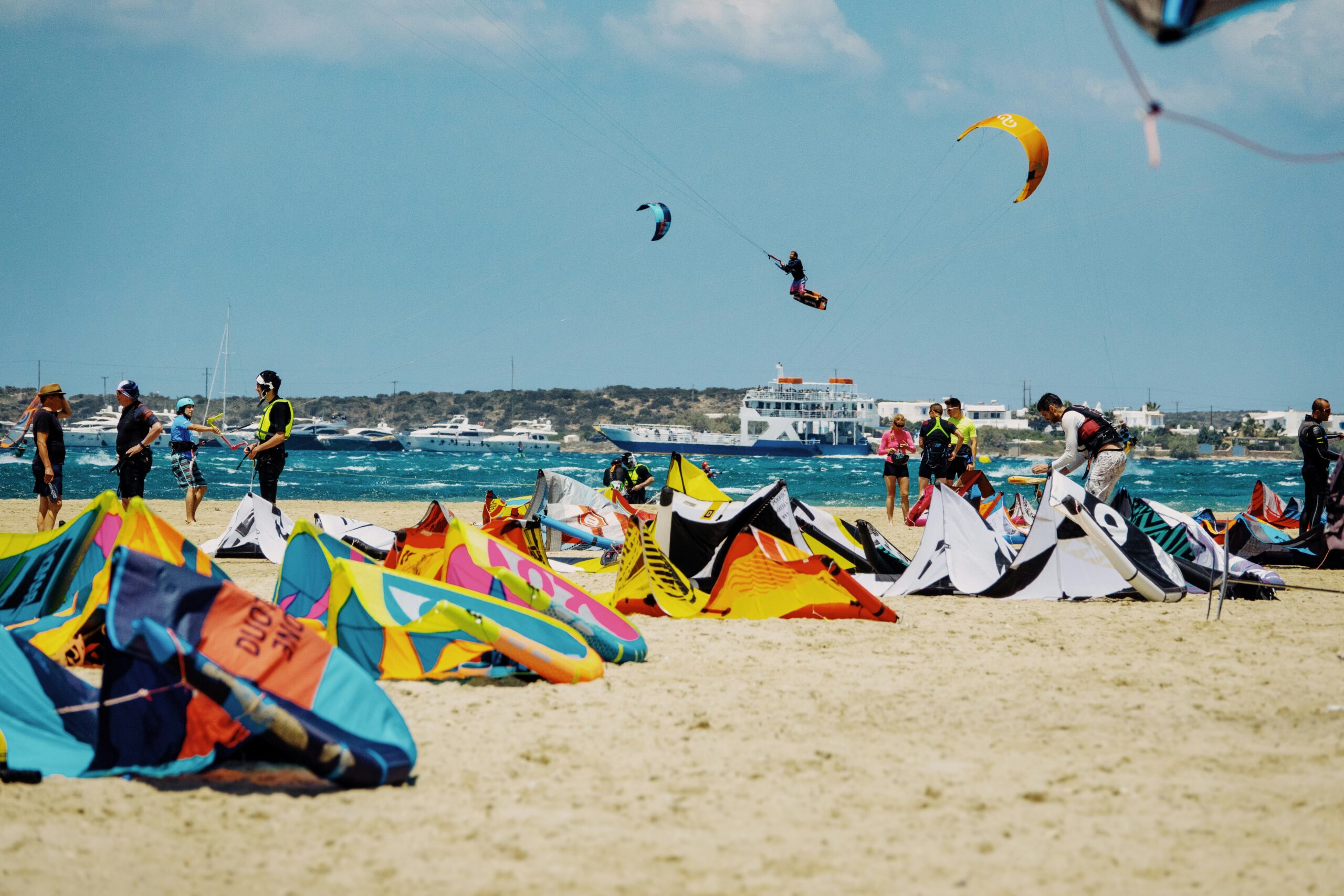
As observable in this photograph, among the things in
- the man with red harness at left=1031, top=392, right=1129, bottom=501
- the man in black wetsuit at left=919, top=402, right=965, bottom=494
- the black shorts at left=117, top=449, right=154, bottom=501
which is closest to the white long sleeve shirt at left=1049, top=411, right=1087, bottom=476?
the man with red harness at left=1031, top=392, right=1129, bottom=501

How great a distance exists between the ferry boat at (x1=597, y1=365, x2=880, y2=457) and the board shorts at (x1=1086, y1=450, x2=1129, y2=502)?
64297 mm

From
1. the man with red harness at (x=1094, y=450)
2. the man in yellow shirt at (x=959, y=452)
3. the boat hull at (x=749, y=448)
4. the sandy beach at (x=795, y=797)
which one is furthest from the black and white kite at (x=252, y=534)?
the boat hull at (x=749, y=448)

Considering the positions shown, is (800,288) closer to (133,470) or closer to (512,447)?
(133,470)

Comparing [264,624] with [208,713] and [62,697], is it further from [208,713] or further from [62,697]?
[62,697]

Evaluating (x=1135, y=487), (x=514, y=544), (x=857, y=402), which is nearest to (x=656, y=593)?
(x=514, y=544)

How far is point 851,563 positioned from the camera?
22.1 feet

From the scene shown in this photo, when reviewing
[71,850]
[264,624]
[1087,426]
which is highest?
[1087,426]

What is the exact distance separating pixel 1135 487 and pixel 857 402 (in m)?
34.3

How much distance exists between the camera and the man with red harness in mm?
7316

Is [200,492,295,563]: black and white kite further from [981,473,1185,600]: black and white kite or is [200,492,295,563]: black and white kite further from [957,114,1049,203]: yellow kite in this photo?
[957,114,1049,203]: yellow kite

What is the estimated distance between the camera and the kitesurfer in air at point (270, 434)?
789cm

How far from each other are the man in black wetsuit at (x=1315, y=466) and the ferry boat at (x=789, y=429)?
6291 centimetres

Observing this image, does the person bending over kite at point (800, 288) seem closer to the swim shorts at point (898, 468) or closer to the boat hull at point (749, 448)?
the swim shorts at point (898, 468)

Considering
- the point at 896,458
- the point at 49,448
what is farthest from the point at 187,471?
the point at 896,458
